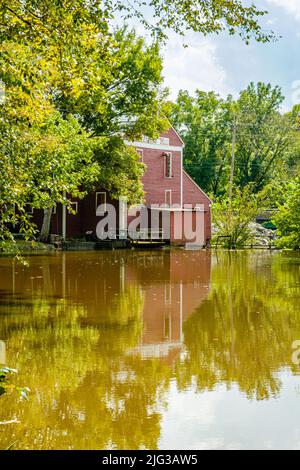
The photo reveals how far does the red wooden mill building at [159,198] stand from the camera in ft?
138

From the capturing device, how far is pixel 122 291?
15.5 metres

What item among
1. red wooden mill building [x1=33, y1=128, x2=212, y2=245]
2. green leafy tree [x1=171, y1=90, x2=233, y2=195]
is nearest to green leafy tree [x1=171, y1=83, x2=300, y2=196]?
green leafy tree [x1=171, y1=90, x2=233, y2=195]

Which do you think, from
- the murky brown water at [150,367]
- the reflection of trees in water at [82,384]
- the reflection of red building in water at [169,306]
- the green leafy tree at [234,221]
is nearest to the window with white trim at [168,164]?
the green leafy tree at [234,221]

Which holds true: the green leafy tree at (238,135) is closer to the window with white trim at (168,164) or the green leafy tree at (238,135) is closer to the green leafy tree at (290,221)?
the window with white trim at (168,164)

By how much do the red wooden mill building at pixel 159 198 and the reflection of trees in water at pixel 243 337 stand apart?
25650mm

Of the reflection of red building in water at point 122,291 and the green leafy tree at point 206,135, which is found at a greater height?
the green leafy tree at point 206,135

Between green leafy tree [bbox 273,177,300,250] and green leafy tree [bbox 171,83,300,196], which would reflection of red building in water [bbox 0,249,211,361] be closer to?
green leafy tree [bbox 273,177,300,250]

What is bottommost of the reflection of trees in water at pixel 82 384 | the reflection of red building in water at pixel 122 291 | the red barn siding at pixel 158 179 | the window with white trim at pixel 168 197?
the reflection of trees in water at pixel 82 384

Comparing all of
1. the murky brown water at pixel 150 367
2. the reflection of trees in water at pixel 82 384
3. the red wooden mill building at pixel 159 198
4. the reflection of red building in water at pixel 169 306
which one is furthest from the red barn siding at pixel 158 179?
the reflection of trees in water at pixel 82 384

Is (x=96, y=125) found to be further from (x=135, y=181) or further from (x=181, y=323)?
(x=181, y=323)

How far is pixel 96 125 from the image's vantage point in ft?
123

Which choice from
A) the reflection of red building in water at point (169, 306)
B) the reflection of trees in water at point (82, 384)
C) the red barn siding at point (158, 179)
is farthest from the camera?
the red barn siding at point (158, 179)

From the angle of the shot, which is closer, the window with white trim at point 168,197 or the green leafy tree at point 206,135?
the window with white trim at point 168,197

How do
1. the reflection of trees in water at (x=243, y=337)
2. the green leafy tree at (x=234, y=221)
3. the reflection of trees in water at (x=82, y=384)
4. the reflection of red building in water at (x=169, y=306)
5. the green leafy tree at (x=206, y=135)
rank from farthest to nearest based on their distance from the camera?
the green leafy tree at (x=206, y=135)
the green leafy tree at (x=234, y=221)
the reflection of red building in water at (x=169, y=306)
the reflection of trees in water at (x=243, y=337)
the reflection of trees in water at (x=82, y=384)
